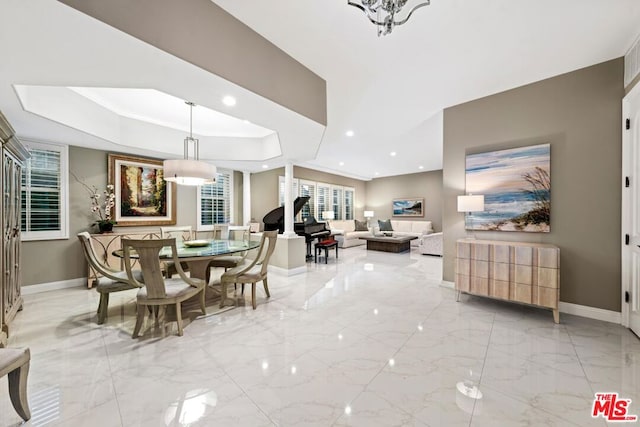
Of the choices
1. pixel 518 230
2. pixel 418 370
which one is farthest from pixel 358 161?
pixel 418 370

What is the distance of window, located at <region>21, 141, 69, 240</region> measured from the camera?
3881mm

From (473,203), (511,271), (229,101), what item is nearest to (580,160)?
(473,203)

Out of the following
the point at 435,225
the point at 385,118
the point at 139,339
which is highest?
the point at 385,118

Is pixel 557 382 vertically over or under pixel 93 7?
under

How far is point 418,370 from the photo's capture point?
1916 mm

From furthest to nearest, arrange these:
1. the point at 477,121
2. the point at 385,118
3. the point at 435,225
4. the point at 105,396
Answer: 1. the point at 435,225
2. the point at 385,118
3. the point at 477,121
4. the point at 105,396

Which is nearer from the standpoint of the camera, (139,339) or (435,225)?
(139,339)

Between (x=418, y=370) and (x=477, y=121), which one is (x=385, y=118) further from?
(x=418, y=370)

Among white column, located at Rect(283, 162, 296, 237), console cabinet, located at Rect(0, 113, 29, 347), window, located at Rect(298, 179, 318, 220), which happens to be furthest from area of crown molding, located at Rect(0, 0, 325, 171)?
window, located at Rect(298, 179, 318, 220)

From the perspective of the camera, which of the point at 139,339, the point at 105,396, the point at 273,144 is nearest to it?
the point at 105,396

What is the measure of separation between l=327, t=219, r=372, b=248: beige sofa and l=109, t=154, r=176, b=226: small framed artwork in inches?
195

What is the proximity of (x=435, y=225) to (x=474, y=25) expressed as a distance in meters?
8.11

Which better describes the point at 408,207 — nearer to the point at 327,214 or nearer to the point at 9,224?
the point at 327,214

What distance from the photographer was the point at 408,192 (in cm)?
Result: 1002
